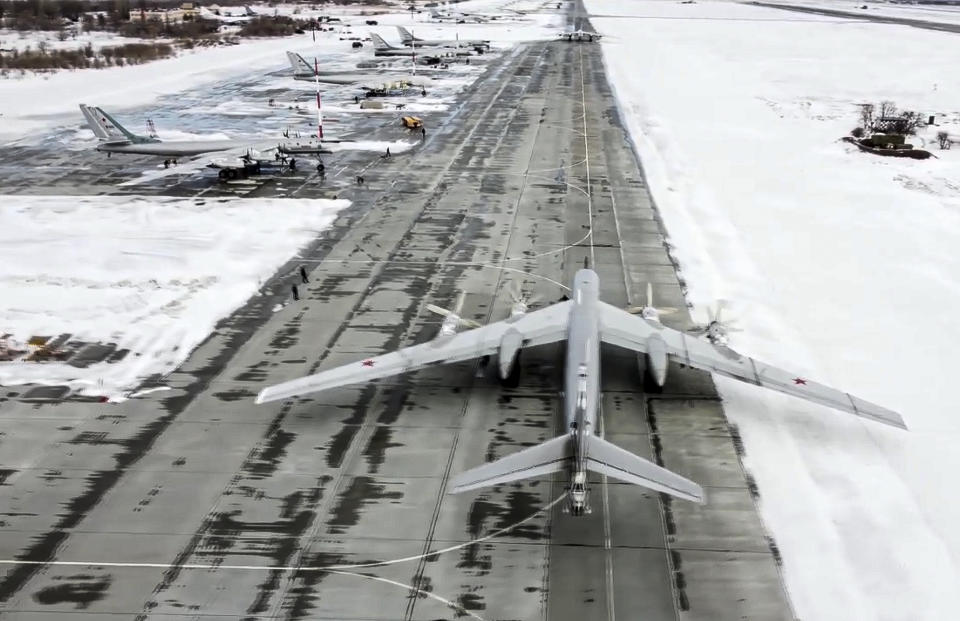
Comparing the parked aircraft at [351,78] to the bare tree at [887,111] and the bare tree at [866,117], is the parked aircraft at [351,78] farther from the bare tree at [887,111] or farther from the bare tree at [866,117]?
the bare tree at [887,111]

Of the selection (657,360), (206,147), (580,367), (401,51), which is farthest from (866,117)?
(401,51)

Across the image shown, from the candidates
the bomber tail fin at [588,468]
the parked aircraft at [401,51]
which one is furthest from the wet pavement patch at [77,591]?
the parked aircraft at [401,51]

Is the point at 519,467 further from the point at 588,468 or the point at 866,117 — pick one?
the point at 866,117

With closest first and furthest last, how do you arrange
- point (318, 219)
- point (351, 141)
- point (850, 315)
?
point (850, 315), point (318, 219), point (351, 141)

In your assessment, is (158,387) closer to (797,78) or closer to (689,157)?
(689,157)

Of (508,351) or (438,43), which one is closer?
(508,351)

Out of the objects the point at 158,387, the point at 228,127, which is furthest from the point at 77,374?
the point at 228,127
